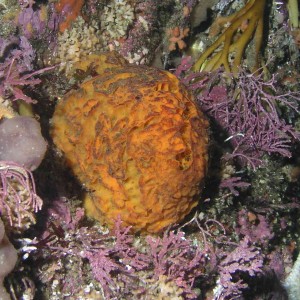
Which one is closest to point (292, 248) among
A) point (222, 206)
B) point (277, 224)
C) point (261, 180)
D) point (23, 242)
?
point (277, 224)

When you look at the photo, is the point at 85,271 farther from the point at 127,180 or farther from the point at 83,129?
the point at 83,129

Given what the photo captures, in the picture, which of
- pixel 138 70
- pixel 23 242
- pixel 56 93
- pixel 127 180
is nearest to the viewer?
pixel 23 242

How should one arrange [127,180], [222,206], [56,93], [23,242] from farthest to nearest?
[222,206]
[56,93]
[127,180]
[23,242]

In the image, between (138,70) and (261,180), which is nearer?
(138,70)

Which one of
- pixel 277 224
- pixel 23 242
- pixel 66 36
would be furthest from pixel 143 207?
pixel 277 224

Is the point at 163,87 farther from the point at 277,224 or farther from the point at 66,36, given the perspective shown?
the point at 277,224

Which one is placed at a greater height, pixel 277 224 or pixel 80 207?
pixel 80 207

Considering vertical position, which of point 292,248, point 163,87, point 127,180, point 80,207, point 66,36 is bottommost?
point 292,248
